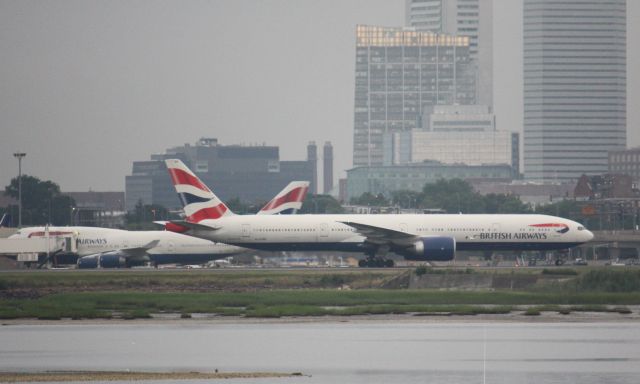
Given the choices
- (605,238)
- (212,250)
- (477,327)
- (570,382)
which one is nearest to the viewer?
(570,382)

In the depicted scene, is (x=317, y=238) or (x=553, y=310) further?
(x=317, y=238)

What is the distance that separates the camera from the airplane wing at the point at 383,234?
4535 inches

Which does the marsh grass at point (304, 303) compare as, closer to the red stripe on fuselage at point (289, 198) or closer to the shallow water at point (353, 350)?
the shallow water at point (353, 350)

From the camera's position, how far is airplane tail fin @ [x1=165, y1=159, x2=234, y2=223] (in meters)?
121

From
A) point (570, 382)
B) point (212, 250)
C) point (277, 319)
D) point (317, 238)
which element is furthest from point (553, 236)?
point (570, 382)

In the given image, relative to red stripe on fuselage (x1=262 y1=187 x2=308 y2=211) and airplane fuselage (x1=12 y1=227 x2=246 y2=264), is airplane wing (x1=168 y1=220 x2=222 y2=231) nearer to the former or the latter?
airplane fuselage (x1=12 y1=227 x2=246 y2=264)

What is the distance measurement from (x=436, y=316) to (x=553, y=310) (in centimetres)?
688

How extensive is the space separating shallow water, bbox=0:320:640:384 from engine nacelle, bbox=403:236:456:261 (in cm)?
4338

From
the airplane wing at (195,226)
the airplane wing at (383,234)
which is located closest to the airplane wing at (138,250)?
the airplane wing at (195,226)

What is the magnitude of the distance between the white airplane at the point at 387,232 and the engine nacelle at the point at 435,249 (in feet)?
0.28

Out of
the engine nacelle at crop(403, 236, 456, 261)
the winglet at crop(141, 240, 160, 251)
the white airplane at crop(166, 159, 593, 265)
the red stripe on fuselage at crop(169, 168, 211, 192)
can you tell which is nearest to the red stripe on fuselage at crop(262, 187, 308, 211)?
the winglet at crop(141, 240, 160, 251)

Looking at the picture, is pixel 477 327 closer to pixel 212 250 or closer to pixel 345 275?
pixel 345 275

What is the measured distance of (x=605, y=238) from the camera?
536 ft

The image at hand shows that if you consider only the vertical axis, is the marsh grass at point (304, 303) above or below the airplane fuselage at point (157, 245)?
below
